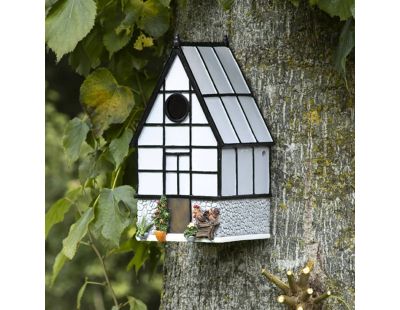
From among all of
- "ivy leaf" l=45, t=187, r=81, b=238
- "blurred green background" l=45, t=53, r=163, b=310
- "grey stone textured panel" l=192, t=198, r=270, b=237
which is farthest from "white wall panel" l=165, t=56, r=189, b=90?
"blurred green background" l=45, t=53, r=163, b=310

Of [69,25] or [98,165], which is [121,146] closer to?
[98,165]

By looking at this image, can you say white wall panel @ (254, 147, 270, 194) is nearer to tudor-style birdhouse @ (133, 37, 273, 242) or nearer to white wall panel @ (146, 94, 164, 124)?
Answer: tudor-style birdhouse @ (133, 37, 273, 242)

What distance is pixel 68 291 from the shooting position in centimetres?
552

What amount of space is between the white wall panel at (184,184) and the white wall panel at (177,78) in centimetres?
17

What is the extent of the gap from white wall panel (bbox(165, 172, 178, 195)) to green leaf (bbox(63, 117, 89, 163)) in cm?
38

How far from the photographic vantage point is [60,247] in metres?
5.40

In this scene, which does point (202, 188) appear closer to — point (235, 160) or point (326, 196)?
point (235, 160)

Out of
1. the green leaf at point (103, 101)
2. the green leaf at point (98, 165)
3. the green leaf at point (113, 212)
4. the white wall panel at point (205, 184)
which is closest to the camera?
the white wall panel at point (205, 184)

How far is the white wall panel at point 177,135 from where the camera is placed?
2078 millimetres

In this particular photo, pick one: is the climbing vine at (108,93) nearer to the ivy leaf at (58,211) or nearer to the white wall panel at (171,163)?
the ivy leaf at (58,211)

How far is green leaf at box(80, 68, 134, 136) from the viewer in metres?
2.34

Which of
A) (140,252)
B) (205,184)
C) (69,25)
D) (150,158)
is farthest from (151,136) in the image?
(140,252)

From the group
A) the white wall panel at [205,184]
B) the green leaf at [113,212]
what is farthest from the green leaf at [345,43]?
the green leaf at [113,212]

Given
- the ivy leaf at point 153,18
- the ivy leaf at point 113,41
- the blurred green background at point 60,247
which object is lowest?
the blurred green background at point 60,247
